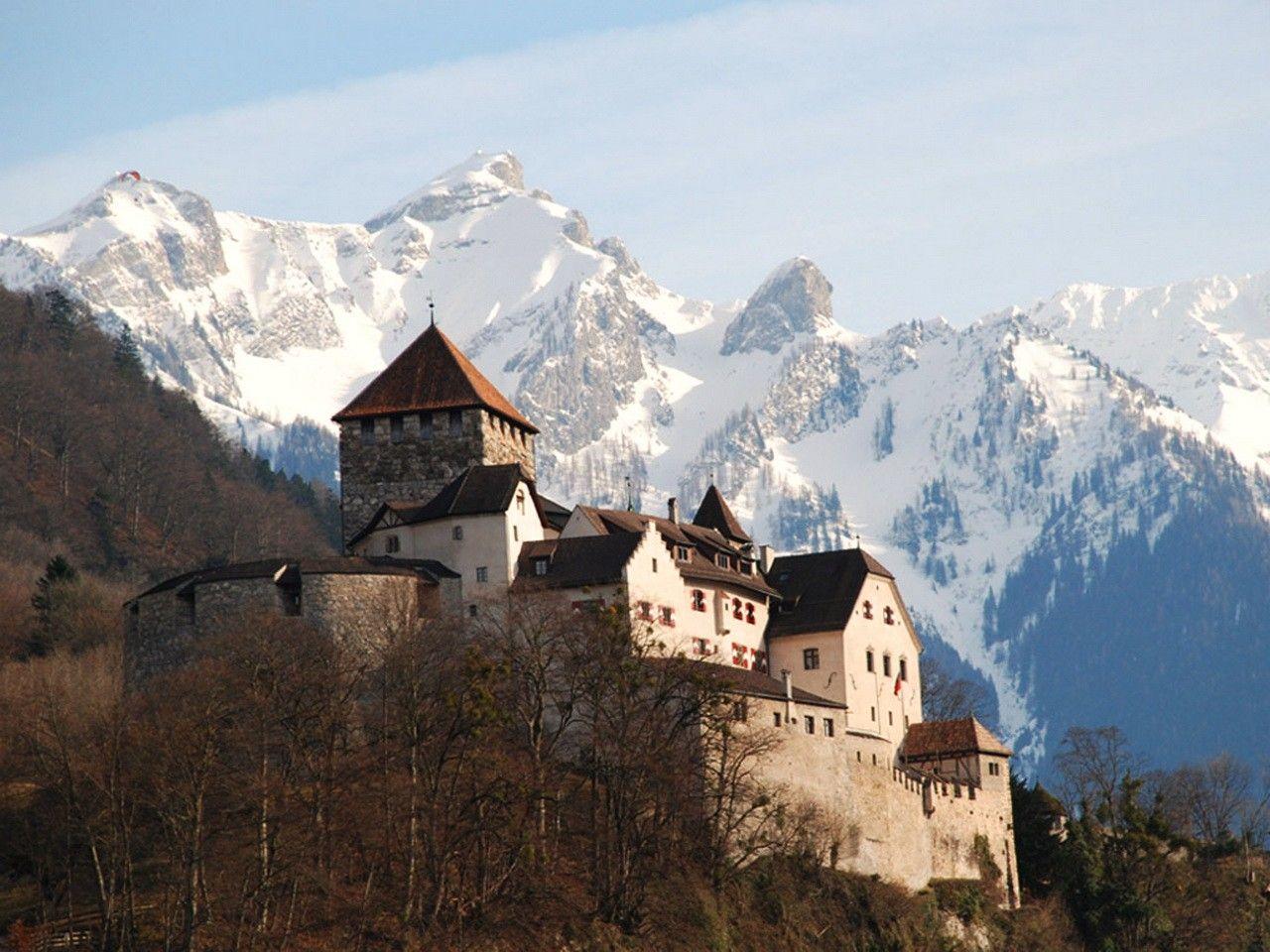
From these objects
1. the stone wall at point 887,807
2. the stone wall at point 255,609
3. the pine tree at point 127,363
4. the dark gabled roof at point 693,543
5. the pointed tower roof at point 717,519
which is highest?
the pine tree at point 127,363

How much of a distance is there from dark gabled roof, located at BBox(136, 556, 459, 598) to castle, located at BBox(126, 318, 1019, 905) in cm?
11

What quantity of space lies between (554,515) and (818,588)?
11549 millimetres

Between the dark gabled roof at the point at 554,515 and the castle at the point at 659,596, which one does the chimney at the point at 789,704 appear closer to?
the castle at the point at 659,596

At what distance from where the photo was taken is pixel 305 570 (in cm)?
8712

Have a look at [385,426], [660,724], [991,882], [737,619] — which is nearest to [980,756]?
[991,882]

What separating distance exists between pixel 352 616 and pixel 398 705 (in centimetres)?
959

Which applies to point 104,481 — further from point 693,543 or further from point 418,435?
point 693,543

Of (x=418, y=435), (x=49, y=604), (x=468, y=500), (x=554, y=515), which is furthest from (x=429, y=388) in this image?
(x=49, y=604)

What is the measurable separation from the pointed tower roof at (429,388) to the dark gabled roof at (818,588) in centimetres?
1343

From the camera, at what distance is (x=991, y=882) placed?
93875mm

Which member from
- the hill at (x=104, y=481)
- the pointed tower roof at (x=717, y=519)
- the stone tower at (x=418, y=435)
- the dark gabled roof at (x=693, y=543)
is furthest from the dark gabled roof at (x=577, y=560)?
the hill at (x=104, y=481)

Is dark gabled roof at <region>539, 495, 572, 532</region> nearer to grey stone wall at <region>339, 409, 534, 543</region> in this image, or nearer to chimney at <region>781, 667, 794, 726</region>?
grey stone wall at <region>339, 409, 534, 543</region>

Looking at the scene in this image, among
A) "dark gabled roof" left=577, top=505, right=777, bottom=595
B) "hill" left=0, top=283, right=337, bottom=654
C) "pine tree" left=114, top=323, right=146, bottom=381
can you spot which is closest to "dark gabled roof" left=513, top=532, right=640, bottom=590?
"dark gabled roof" left=577, top=505, right=777, bottom=595

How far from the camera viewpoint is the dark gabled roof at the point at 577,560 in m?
89.6
